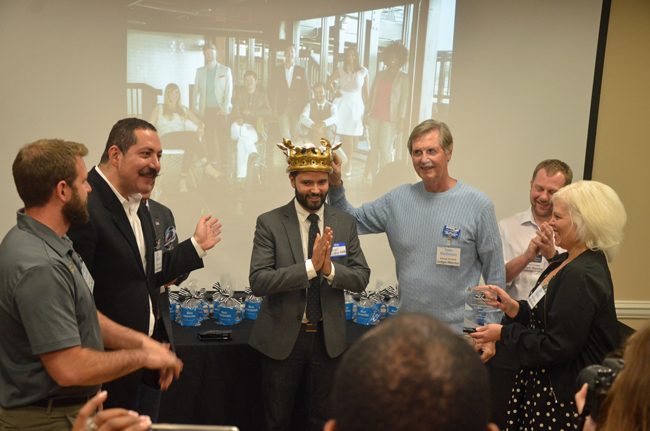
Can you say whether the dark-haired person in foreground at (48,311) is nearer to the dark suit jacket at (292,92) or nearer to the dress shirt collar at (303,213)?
the dress shirt collar at (303,213)

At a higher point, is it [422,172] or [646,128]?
[646,128]

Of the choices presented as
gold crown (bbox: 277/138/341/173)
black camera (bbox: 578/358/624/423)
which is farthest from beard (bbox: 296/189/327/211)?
black camera (bbox: 578/358/624/423)

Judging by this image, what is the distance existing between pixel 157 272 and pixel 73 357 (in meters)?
1.05

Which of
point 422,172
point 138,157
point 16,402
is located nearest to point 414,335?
point 16,402

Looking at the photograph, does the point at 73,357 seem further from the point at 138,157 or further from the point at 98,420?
the point at 138,157

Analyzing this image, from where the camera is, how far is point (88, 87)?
169 inches

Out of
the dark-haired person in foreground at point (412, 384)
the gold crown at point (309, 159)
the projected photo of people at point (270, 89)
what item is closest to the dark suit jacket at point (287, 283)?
the gold crown at point (309, 159)

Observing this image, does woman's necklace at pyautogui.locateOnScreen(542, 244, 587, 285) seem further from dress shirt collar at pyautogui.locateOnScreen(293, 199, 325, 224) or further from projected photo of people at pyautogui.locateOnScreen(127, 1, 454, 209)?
projected photo of people at pyautogui.locateOnScreen(127, 1, 454, 209)

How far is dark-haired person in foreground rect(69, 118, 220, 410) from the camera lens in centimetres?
262

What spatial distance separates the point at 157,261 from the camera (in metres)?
2.91

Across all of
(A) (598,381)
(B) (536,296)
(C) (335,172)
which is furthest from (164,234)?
(A) (598,381)

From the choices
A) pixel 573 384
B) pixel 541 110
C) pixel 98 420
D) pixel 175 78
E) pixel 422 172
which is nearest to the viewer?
pixel 98 420

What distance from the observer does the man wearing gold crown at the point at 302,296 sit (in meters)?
3.12

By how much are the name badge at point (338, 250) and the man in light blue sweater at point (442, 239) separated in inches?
13.7
